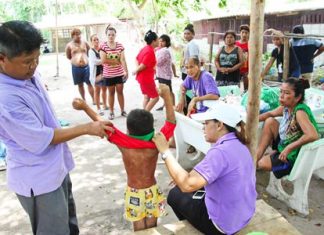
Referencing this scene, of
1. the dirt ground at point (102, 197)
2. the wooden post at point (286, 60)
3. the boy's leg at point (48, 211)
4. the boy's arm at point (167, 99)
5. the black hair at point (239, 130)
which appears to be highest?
the wooden post at point (286, 60)

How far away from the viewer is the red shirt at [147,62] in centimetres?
623

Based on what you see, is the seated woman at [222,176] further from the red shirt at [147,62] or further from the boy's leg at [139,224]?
the red shirt at [147,62]

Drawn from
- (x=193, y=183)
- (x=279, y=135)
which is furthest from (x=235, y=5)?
(x=193, y=183)

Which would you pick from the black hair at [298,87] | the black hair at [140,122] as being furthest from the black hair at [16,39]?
the black hair at [298,87]

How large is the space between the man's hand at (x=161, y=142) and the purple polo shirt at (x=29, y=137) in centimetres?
60

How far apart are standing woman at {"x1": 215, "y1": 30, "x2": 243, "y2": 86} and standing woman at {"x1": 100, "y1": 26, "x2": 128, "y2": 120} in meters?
1.85

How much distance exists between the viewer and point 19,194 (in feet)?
6.31

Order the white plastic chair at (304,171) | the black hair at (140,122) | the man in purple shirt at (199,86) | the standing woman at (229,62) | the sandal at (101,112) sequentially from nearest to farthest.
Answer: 1. the black hair at (140,122)
2. the white plastic chair at (304,171)
3. the man in purple shirt at (199,86)
4. the standing woman at (229,62)
5. the sandal at (101,112)

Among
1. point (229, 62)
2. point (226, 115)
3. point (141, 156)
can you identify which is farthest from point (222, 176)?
point (229, 62)

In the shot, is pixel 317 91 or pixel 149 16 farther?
pixel 149 16

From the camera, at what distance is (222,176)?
202 cm

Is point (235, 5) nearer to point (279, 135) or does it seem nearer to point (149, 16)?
point (149, 16)

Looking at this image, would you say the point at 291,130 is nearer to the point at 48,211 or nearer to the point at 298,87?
the point at 298,87

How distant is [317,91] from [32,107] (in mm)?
4266
